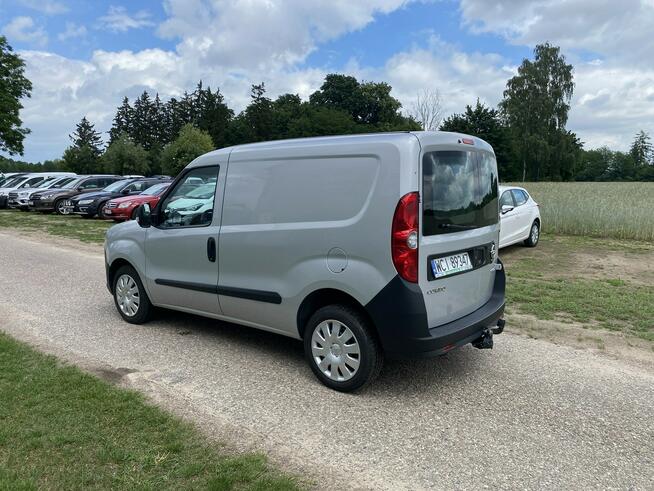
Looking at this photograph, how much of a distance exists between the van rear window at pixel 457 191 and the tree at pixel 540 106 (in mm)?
58483

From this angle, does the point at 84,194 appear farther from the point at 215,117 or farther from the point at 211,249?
the point at 215,117

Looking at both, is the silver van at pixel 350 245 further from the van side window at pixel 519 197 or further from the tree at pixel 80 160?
the tree at pixel 80 160

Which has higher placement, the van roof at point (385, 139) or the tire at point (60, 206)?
the van roof at point (385, 139)

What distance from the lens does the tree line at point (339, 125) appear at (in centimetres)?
5678

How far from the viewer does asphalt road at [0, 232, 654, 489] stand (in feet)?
9.93

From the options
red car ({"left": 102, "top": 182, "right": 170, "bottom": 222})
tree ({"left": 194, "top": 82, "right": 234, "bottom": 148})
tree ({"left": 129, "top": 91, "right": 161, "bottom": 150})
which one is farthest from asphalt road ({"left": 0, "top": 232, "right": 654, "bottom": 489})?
tree ({"left": 129, "top": 91, "right": 161, "bottom": 150})

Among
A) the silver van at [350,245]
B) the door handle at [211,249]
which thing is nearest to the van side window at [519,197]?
the silver van at [350,245]

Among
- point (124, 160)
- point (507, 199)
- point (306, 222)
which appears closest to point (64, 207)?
point (507, 199)

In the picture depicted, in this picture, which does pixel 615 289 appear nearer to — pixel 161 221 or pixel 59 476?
pixel 161 221

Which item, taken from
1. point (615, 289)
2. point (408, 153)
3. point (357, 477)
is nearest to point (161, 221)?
point (408, 153)

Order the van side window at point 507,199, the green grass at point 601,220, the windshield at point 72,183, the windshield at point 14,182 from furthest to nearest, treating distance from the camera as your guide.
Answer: the windshield at point 14,182 → the windshield at point 72,183 → the green grass at point 601,220 → the van side window at point 507,199

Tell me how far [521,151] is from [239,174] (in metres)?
60.7

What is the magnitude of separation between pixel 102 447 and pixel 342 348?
1.79m

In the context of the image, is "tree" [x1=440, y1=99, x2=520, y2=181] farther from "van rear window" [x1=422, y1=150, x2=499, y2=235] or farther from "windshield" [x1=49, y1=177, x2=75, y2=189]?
"van rear window" [x1=422, y1=150, x2=499, y2=235]
